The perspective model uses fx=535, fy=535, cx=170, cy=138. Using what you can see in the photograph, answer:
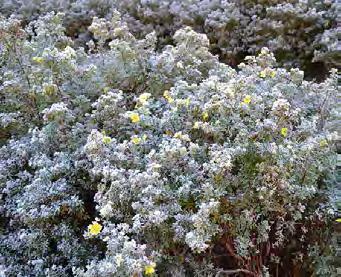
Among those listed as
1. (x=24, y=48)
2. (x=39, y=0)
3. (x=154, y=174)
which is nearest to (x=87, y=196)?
(x=154, y=174)

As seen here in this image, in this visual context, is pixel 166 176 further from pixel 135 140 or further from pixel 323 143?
pixel 323 143

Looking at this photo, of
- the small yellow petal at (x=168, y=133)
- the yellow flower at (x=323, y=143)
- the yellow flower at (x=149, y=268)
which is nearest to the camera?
the yellow flower at (x=149, y=268)

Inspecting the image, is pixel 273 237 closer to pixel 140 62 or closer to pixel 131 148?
pixel 131 148

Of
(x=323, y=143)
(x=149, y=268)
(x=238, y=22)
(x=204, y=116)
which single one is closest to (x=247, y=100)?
(x=204, y=116)

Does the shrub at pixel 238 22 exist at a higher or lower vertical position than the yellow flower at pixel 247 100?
lower

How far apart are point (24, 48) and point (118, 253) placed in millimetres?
1802

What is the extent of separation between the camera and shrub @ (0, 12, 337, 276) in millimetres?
2309

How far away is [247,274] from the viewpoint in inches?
100

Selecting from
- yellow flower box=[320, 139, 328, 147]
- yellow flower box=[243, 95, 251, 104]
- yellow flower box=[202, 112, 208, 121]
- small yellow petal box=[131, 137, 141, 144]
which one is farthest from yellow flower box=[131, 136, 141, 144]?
yellow flower box=[320, 139, 328, 147]

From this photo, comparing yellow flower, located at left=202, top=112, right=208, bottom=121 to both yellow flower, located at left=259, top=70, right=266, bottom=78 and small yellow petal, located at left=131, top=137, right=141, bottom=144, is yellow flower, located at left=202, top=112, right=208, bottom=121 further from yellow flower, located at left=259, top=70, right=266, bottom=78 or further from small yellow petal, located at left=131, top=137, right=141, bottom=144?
yellow flower, located at left=259, top=70, right=266, bottom=78

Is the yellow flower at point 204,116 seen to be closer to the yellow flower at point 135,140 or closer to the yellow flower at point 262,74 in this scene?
the yellow flower at point 135,140

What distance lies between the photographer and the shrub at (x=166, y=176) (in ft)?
7.57

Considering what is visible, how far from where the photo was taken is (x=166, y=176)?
2459 mm

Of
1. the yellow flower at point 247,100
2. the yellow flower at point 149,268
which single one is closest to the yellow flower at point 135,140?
the yellow flower at point 247,100
